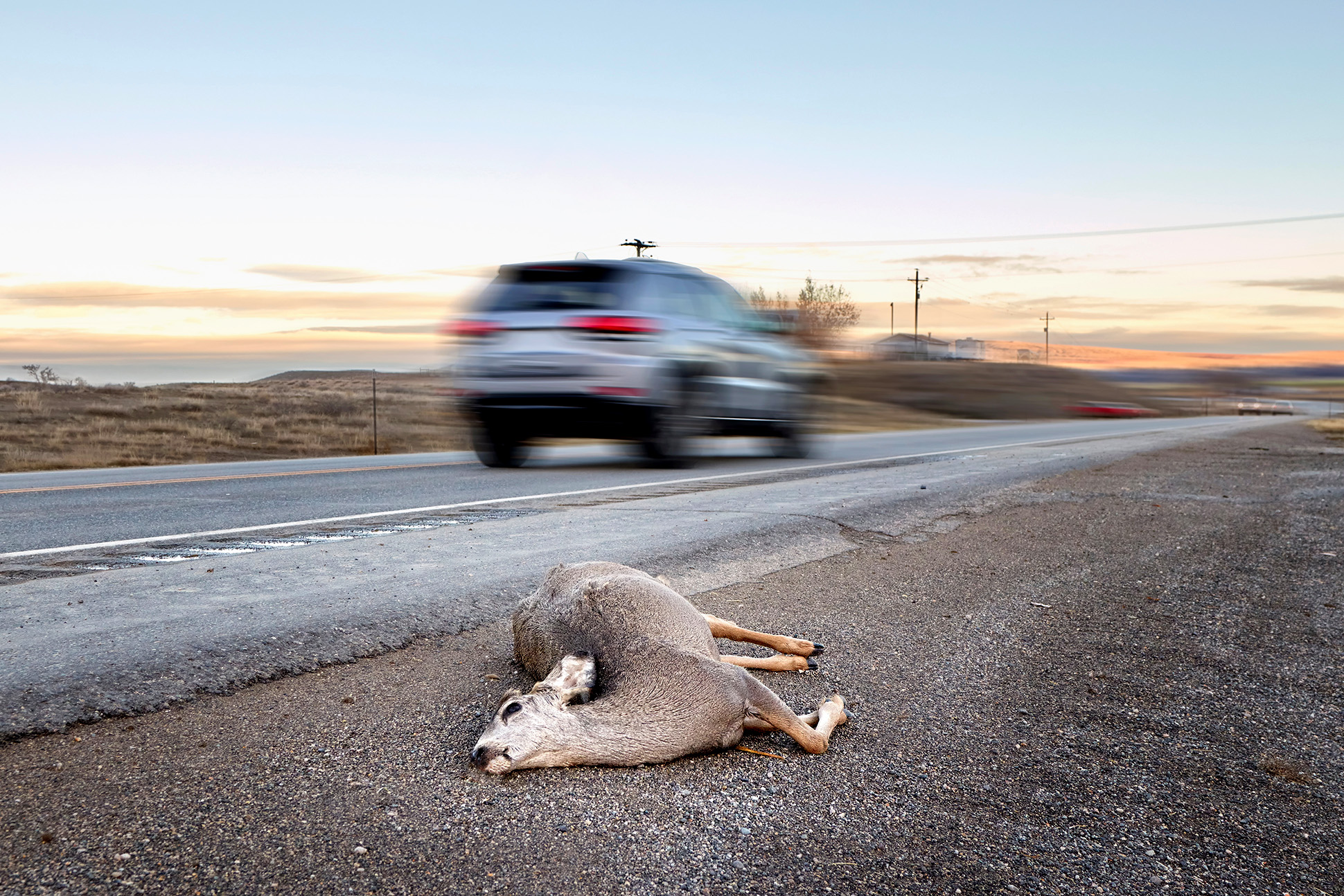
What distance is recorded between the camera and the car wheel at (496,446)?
11891 millimetres

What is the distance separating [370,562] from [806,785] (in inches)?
142

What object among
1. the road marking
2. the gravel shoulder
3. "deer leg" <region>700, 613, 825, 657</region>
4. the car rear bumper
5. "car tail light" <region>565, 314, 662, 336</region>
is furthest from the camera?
the car rear bumper

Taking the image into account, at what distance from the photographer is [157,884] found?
2.47 meters

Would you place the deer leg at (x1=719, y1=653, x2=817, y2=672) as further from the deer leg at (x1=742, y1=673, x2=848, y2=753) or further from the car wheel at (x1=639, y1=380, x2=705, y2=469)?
the car wheel at (x1=639, y1=380, x2=705, y2=469)

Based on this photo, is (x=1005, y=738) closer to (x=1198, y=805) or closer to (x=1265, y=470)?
(x=1198, y=805)

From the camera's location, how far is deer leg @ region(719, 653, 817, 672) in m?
4.09

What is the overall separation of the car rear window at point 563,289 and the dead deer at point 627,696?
23.8 feet

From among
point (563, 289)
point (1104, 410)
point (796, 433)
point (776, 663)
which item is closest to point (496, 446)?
point (563, 289)

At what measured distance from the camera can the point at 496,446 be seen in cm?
1220

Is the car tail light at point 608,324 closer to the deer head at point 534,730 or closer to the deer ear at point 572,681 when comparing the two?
the deer ear at point 572,681

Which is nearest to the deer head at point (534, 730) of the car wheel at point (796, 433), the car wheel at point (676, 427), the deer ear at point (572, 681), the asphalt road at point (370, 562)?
the deer ear at point (572, 681)

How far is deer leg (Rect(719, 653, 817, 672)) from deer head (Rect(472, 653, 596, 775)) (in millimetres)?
1047

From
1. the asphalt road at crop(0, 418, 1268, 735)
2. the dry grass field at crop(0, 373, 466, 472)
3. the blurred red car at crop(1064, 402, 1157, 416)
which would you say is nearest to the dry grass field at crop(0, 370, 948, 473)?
the dry grass field at crop(0, 373, 466, 472)

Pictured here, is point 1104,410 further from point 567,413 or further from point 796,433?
point 567,413
